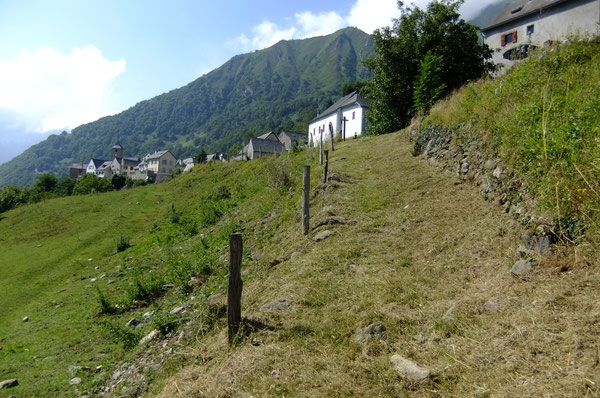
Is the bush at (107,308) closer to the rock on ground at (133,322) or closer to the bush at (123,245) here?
the rock on ground at (133,322)

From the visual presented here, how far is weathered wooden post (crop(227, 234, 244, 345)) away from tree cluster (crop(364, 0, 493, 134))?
23929 millimetres

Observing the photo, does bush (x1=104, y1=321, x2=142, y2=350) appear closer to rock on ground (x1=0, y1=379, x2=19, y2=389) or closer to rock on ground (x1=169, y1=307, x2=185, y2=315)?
rock on ground (x1=169, y1=307, x2=185, y2=315)

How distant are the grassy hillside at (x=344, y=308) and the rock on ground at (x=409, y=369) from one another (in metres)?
0.09

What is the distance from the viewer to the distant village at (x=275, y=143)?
149 ft

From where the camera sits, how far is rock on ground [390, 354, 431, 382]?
4.07m

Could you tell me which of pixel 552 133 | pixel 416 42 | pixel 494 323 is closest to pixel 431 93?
pixel 416 42

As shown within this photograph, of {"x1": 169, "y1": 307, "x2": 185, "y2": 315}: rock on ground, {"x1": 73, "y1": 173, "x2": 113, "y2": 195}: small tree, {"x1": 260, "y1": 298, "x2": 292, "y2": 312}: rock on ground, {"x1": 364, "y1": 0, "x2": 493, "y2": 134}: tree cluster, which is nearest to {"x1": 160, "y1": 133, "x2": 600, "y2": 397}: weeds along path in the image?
{"x1": 260, "y1": 298, "x2": 292, "y2": 312}: rock on ground

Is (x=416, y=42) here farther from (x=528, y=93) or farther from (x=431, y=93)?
(x=528, y=93)

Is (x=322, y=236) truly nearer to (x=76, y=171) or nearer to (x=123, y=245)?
(x=123, y=245)

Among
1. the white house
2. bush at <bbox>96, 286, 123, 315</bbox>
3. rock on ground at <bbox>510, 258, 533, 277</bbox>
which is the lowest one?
bush at <bbox>96, 286, 123, 315</bbox>

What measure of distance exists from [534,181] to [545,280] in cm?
Answer: 267

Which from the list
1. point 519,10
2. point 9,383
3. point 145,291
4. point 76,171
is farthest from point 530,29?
point 76,171

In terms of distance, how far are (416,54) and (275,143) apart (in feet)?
149

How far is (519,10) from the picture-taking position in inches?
1406
